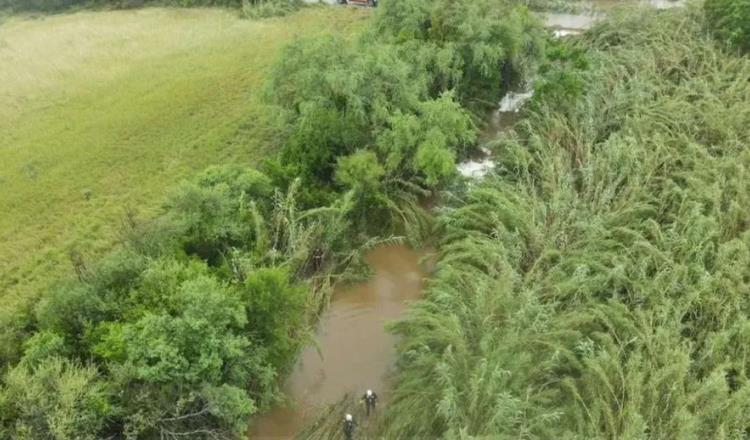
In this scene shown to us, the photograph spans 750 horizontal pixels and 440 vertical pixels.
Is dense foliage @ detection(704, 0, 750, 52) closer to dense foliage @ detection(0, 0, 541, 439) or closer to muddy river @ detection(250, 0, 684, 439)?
dense foliage @ detection(0, 0, 541, 439)

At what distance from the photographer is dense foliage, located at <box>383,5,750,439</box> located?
10727mm

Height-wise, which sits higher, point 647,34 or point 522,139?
point 647,34

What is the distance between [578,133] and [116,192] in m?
15.4

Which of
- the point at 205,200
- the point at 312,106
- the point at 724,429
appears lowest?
the point at 724,429

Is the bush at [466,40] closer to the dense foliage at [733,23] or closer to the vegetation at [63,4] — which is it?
the dense foliage at [733,23]

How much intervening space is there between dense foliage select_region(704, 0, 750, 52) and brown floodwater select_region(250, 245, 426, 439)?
16.1 metres

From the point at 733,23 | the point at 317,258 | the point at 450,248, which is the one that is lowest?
the point at 317,258

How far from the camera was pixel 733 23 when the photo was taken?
22.8 metres

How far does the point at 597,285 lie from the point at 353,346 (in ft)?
20.0

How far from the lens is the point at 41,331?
12312mm

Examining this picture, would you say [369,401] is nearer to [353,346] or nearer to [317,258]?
[353,346]

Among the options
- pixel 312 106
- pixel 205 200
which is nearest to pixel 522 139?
pixel 312 106

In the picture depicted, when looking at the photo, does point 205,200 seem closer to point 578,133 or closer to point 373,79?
point 373,79

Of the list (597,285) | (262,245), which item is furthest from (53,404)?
(597,285)
